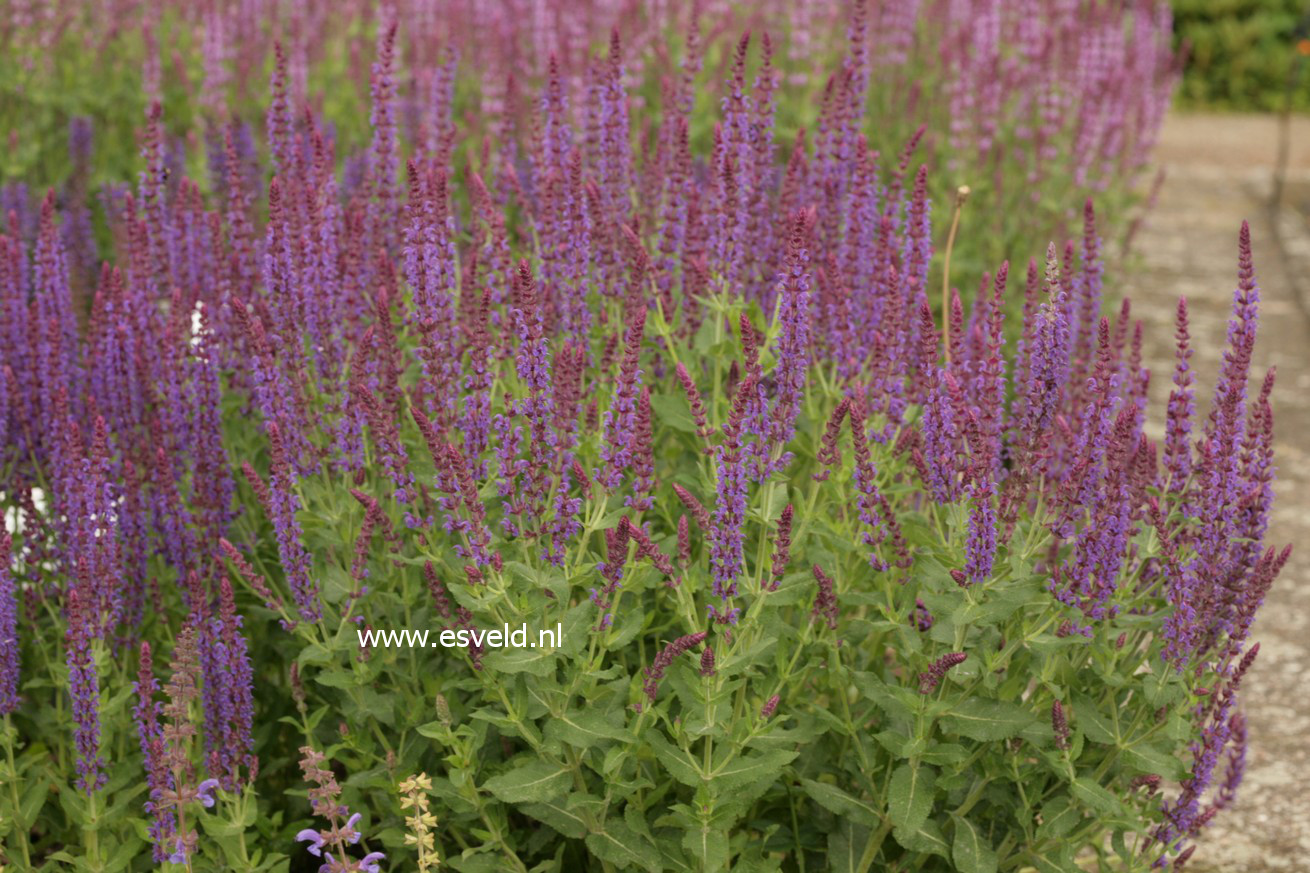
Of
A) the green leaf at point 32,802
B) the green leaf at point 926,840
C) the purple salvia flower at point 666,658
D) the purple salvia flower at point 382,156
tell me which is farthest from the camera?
the purple salvia flower at point 382,156

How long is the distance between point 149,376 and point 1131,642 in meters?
2.49

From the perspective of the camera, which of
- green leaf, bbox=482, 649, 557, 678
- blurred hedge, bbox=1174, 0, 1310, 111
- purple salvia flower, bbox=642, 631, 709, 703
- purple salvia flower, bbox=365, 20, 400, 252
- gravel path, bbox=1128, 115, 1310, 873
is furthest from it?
blurred hedge, bbox=1174, 0, 1310, 111

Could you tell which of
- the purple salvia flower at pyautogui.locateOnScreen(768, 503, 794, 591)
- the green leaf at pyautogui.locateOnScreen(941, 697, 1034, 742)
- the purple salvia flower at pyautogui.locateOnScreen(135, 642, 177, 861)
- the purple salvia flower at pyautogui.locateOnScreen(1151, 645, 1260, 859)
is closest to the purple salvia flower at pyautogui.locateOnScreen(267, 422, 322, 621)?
the purple salvia flower at pyautogui.locateOnScreen(135, 642, 177, 861)

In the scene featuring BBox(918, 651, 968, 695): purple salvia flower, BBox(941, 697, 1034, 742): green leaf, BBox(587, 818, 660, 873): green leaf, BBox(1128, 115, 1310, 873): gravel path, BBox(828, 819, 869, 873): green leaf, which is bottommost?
BBox(1128, 115, 1310, 873): gravel path

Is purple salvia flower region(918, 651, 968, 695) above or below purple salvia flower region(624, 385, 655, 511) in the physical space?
below

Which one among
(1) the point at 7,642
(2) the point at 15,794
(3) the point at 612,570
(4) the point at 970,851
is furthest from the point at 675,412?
(2) the point at 15,794

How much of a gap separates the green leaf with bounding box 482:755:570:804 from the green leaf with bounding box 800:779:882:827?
55cm

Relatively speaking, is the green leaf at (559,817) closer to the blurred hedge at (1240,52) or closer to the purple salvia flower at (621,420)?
the purple salvia flower at (621,420)

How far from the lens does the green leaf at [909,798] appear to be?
3.21 m

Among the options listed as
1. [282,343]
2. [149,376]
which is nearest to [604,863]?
[282,343]

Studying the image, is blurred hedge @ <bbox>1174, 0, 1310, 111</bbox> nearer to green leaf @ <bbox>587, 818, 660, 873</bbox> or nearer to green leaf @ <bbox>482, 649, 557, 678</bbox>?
green leaf @ <bbox>587, 818, 660, 873</bbox>

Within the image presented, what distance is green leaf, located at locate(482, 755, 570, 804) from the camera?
3146 mm

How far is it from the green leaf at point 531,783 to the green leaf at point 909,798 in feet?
2.22

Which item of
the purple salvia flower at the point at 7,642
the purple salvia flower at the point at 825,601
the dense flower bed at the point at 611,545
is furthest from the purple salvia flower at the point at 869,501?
the purple salvia flower at the point at 7,642
